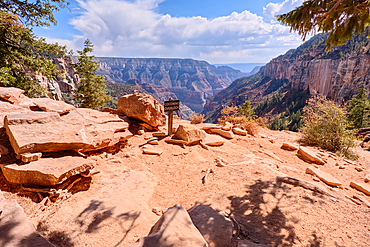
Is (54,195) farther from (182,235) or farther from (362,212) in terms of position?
(362,212)

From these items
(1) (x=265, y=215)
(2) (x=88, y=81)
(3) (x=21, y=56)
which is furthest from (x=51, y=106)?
(2) (x=88, y=81)

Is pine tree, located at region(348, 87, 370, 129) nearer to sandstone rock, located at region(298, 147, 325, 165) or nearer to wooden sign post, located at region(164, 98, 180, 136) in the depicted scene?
sandstone rock, located at region(298, 147, 325, 165)

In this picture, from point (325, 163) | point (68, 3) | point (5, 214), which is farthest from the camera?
point (68, 3)

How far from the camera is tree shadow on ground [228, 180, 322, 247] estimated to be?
271 cm

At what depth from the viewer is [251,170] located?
515 centimetres

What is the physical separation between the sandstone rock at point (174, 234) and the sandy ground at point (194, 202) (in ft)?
2.47

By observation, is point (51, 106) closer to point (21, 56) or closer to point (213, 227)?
point (21, 56)

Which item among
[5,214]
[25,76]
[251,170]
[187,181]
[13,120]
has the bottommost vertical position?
[187,181]

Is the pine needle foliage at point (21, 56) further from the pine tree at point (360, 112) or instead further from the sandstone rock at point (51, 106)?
the pine tree at point (360, 112)

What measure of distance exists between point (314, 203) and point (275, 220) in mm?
1080

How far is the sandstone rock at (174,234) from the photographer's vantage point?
6.78ft

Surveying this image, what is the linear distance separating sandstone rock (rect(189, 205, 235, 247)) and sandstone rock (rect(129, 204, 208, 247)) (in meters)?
0.35

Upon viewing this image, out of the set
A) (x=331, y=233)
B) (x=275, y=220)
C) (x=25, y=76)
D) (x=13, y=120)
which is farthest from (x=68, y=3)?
(x=331, y=233)

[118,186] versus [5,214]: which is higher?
[5,214]
